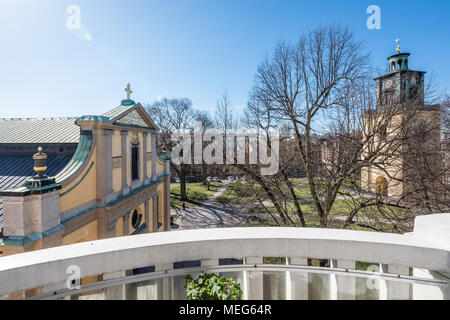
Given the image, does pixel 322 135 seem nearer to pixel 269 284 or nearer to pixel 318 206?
pixel 318 206

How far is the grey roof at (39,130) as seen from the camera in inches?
427

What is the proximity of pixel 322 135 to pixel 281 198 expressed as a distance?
318cm

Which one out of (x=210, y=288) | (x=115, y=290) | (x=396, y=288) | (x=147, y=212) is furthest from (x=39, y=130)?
(x=396, y=288)

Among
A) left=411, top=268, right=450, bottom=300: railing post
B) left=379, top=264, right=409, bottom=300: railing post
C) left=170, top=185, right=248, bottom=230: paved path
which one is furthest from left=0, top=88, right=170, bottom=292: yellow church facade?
left=170, top=185, right=248, bottom=230: paved path

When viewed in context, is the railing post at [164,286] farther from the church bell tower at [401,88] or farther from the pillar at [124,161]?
the pillar at [124,161]

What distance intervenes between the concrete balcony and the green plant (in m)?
0.09

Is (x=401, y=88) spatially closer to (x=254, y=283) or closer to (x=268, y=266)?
(x=268, y=266)

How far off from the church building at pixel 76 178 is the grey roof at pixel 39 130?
45 mm

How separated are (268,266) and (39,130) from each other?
46.7 ft

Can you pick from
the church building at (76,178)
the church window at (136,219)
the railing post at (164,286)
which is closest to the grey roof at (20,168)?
the church building at (76,178)

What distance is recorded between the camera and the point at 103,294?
6.00 feet

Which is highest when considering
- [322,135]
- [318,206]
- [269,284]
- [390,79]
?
[390,79]

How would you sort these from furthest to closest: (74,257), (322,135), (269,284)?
(322,135) → (269,284) → (74,257)

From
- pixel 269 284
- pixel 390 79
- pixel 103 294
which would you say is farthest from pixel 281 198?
pixel 103 294
